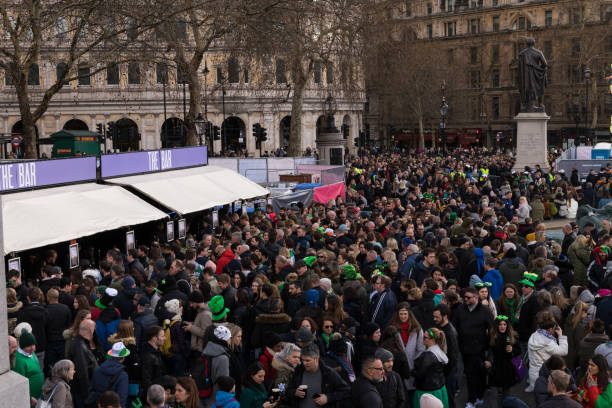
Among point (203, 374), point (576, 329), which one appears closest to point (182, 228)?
point (203, 374)

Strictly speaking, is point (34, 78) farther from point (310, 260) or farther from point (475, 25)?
point (310, 260)

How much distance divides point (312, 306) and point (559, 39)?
239 feet

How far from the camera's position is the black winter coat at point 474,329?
8.99 metres

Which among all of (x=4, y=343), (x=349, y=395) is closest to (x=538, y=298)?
(x=349, y=395)

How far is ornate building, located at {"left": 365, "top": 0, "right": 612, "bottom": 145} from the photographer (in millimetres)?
74875

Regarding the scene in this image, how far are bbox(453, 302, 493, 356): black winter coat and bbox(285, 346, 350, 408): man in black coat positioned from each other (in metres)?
2.58

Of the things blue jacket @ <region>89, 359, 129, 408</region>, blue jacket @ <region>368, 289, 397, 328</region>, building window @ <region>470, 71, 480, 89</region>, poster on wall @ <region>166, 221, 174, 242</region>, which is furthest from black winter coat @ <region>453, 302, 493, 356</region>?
building window @ <region>470, 71, 480, 89</region>

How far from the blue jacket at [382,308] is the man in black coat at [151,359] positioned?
9.47 feet

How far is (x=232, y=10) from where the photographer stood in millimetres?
27266

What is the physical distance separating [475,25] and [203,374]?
81523 mm

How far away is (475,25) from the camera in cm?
8394

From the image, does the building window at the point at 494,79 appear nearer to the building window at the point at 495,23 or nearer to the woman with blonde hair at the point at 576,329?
the building window at the point at 495,23

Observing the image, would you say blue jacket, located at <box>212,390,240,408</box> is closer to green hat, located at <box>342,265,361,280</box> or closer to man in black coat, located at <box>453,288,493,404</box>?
man in black coat, located at <box>453,288,493,404</box>

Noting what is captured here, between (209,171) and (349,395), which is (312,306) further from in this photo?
(209,171)
